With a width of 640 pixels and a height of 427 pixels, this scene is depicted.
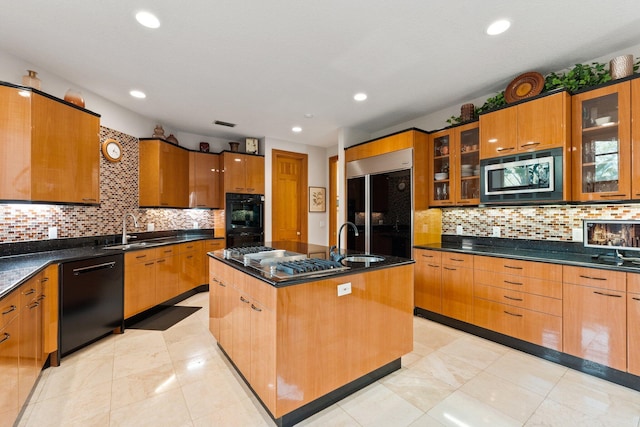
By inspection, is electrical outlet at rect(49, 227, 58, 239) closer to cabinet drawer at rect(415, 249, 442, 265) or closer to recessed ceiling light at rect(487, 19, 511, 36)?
cabinet drawer at rect(415, 249, 442, 265)

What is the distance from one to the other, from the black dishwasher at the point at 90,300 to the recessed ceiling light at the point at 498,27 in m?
3.95

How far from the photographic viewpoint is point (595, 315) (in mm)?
2086

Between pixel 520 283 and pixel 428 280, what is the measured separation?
949mm

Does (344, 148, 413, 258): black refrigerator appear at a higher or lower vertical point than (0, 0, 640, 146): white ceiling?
lower

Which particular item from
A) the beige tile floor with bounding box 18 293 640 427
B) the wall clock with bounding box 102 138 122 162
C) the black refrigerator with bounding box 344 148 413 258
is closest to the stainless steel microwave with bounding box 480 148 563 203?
the black refrigerator with bounding box 344 148 413 258

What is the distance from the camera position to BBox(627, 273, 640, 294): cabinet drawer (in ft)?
6.26

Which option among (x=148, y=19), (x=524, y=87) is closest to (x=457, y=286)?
(x=524, y=87)

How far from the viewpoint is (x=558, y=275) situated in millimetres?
2275

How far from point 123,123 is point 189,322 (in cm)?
279

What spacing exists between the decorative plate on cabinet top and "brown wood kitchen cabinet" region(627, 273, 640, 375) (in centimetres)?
181

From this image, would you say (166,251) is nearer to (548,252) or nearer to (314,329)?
(314,329)

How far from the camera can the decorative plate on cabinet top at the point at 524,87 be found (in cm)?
264

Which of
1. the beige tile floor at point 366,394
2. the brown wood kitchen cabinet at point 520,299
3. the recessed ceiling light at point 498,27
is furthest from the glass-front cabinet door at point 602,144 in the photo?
the beige tile floor at point 366,394

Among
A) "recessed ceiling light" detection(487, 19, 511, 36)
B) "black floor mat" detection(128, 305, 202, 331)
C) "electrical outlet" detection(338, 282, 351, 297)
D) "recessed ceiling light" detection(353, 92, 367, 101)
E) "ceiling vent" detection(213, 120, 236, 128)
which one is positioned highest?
"ceiling vent" detection(213, 120, 236, 128)
